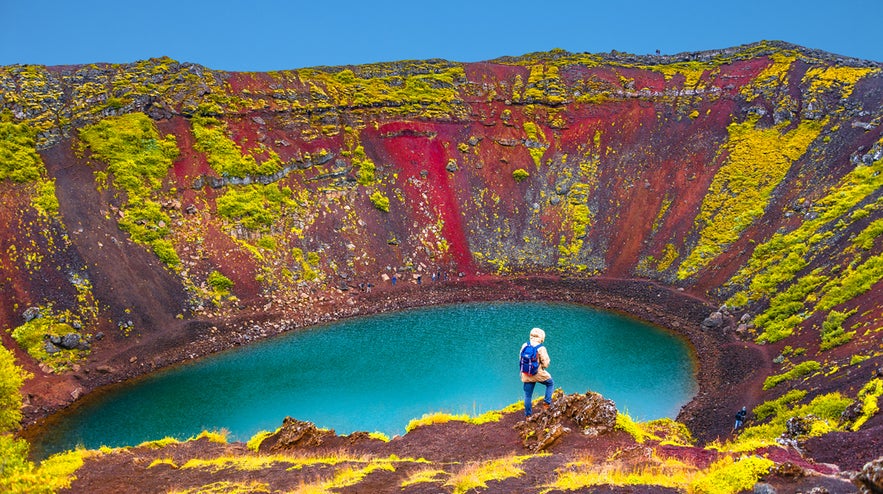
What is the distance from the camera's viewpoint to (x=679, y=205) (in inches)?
2175

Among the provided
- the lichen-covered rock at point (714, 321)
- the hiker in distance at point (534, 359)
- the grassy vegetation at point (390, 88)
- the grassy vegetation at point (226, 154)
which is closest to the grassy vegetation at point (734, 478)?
the hiker in distance at point (534, 359)

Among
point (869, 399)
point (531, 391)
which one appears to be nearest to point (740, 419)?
point (869, 399)

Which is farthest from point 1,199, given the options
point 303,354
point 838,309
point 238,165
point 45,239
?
point 838,309

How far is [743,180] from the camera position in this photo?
5384 cm

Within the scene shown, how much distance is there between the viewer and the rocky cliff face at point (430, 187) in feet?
132

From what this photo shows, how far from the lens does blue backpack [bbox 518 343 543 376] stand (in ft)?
51.2

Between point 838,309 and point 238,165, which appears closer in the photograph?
point 838,309

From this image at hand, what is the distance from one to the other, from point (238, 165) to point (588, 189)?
3397 centimetres

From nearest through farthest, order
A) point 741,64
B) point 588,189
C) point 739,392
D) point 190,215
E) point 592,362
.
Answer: point 739,392 < point 592,362 < point 190,215 < point 588,189 < point 741,64

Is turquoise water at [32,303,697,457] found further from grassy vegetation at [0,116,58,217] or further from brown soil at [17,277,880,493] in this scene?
grassy vegetation at [0,116,58,217]

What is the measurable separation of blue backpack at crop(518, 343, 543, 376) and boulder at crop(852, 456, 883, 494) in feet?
26.0

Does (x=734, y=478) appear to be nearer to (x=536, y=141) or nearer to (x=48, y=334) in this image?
(x=48, y=334)

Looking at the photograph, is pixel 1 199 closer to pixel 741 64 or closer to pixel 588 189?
pixel 588 189

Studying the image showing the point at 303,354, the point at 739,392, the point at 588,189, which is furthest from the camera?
the point at 588,189
